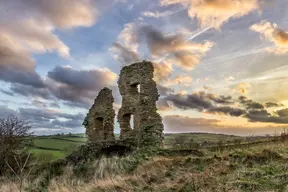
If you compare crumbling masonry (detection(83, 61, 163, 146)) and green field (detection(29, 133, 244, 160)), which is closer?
crumbling masonry (detection(83, 61, 163, 146))

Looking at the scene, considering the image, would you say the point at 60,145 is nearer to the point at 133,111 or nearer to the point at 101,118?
the point at 101,118

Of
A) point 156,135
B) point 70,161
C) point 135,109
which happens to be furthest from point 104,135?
point 70,161

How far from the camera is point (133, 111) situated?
18109mm

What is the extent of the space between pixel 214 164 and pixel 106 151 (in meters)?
6.46

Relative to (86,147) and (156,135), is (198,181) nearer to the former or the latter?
(86,147)

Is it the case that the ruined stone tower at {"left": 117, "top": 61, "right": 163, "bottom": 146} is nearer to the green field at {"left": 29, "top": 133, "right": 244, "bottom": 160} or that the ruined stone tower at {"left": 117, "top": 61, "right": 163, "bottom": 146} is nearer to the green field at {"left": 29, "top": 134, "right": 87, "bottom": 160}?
the green field at {"left": 29, "top": 133, "right": 244, "bottom": 160}

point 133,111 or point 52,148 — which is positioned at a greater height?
point 133,111

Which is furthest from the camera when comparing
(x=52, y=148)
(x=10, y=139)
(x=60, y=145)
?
(x=60, y=145)

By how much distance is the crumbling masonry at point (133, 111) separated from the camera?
15.9 metres

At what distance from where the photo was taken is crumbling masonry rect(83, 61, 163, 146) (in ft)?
52.2

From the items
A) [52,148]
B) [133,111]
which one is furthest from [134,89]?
[52,148]

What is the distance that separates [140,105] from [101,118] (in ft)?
14.8

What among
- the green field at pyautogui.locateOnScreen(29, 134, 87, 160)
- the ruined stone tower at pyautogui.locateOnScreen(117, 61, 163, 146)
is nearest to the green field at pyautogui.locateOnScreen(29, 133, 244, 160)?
the green field at pyautogui.locateOnScreen(29, 134, 87, 160)

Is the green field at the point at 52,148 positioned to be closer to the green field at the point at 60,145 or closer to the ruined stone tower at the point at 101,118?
the green field at the point at 60,145
